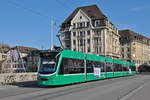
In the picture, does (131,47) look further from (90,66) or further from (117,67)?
(90,66)

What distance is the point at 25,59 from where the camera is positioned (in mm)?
105500

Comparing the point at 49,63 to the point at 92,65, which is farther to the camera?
the point at 92,65

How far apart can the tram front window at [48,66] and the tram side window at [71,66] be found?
758mm

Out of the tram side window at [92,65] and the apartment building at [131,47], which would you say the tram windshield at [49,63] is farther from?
the apartment building at [131,47]

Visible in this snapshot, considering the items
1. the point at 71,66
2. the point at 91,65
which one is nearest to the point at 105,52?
the point at 91,65

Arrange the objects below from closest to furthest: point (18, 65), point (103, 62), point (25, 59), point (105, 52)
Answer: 1. point (103, 62)
2. point (105, 52)
3. point (18, 65)
4. point (25, 59)

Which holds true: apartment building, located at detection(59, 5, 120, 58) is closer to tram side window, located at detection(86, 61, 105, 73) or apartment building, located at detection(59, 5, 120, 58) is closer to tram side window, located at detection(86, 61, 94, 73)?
tram side window, located at detection(86, 61, 105, 73)

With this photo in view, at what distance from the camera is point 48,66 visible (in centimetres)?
1809

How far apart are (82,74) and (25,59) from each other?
85998mm

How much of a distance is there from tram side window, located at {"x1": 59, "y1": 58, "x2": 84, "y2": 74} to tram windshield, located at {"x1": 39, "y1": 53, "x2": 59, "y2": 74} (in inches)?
28.1

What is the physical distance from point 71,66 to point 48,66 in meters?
Answer: 2.83

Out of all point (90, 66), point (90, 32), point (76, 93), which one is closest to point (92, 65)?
point (90, 66)

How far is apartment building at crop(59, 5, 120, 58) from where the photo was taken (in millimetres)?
68938

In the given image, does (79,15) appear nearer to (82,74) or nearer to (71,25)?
(71,25)
